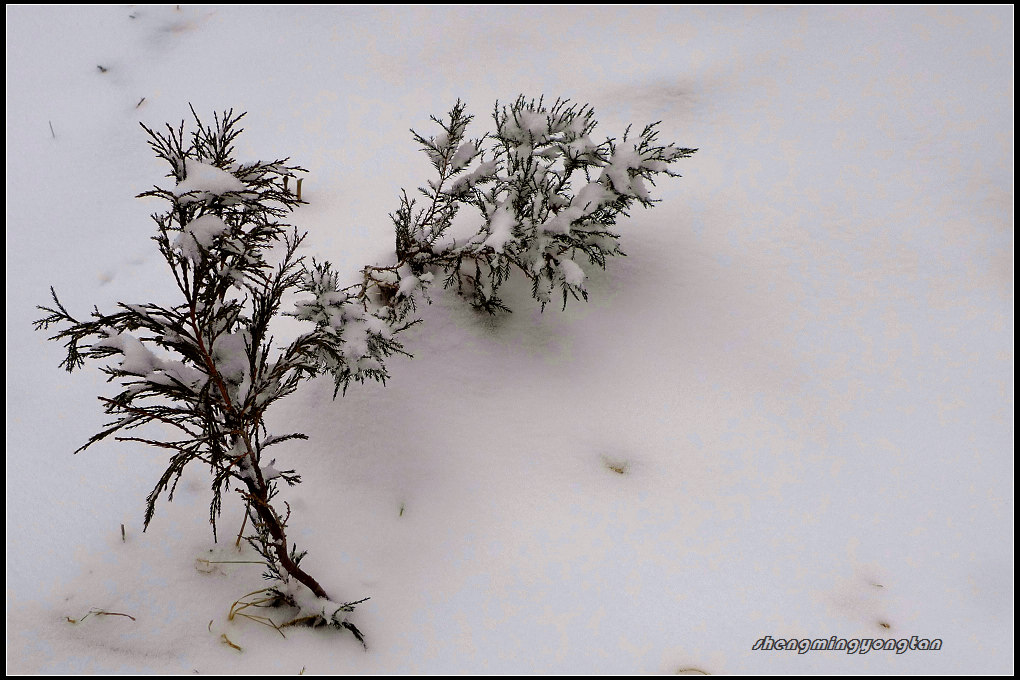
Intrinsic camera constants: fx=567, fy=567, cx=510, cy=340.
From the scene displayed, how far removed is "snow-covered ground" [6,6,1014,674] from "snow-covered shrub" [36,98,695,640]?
1.01 ft

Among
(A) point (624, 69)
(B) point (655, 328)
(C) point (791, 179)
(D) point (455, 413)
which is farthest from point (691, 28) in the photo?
(D) point (455, 413)

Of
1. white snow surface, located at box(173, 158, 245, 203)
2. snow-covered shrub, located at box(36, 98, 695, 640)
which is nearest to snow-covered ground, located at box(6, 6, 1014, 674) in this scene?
snow-covered shrub, located at box(36, 98, 695, 640)

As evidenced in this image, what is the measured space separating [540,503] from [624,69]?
15.6ft

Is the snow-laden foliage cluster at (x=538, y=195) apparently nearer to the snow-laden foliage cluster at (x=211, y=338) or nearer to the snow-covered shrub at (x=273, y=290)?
the snow-covered shrub at (x=273, y=290)

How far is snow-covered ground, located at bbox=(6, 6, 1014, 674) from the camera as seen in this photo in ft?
8.37

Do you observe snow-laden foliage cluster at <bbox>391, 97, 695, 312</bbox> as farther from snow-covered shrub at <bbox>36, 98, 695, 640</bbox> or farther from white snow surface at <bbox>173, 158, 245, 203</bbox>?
white snow surface at <bbox>173, 158, 245, 203</bbox>

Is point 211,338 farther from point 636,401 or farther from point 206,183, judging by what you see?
point 636,401

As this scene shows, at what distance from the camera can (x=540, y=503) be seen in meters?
3.00

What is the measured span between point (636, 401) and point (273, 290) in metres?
2.22

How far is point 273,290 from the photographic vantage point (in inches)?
83.0

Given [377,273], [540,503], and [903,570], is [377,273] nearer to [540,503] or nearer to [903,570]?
[540,503]

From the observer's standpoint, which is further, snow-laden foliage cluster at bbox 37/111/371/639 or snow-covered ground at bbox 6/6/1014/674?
snow-covered ground at bbox 6/6/1014/674

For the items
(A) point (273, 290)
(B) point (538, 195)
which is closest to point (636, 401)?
(B) point (538, 195)

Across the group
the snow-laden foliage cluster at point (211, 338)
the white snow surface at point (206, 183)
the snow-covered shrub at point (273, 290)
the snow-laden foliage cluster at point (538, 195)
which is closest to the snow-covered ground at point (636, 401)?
the snow-covered shrub at point (273, 290)
